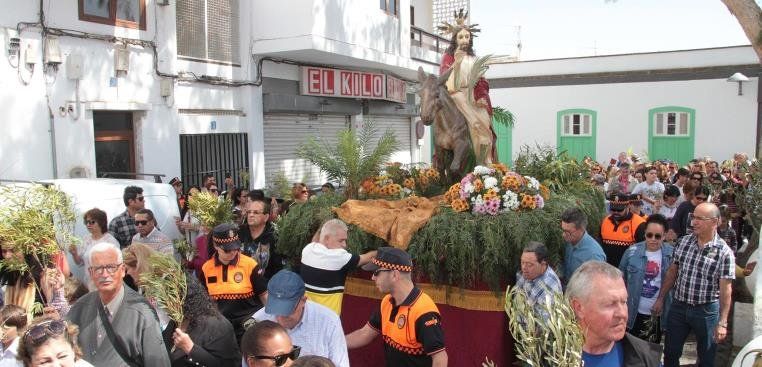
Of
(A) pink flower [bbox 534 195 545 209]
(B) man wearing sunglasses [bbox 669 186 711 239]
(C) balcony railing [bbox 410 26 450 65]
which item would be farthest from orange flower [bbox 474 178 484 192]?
(C) balcony railing [bbox 410 26 450 65]

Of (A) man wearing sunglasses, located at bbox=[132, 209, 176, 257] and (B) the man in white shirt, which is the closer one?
(B) the man in white shirt

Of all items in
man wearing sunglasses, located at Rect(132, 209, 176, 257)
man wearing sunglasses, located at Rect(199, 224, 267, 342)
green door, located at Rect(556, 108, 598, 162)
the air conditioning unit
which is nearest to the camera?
man wearing sunglasses, located at Rect(199, 224, 267, 342)

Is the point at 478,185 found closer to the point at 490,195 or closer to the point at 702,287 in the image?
the point at 490,195

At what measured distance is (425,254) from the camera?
219 inches

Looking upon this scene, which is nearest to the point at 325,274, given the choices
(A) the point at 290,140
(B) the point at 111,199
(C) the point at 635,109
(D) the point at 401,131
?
(B) the point at 111,199

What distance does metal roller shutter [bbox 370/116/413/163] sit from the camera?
18.2 metres

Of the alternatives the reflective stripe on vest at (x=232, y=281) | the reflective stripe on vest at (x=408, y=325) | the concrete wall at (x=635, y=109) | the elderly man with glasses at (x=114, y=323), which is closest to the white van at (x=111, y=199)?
the reflective stripe on vest at (x=232, y=281)

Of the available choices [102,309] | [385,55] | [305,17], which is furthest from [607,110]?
[102,309]

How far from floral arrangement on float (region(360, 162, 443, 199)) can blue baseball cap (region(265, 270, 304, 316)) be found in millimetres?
3779

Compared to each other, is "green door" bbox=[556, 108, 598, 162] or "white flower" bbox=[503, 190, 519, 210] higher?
"green door" bbox=[556, 108, 598, 162]

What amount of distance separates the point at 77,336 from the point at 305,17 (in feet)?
32.3

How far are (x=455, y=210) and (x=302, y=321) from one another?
2.88m

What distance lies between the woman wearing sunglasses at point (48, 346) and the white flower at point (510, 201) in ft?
13.2

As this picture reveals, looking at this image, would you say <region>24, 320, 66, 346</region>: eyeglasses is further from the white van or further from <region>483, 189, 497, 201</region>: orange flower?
<region>483, 189, 497, 201</region>: orange flower
